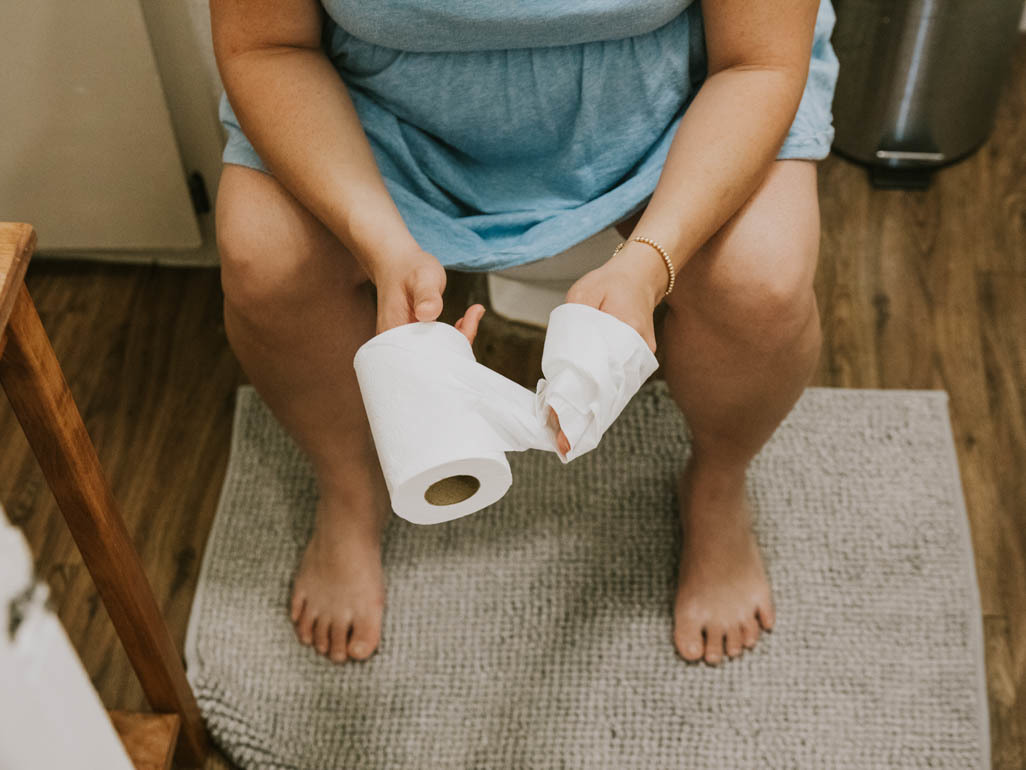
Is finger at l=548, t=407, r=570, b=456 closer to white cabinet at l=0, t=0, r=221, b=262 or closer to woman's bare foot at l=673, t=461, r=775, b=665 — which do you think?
woman's bare foot at l=673, t=461, r=775, b=665

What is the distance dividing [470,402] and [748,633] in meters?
0.52

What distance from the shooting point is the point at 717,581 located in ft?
3.26

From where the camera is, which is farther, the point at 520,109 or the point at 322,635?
the point at 322,635

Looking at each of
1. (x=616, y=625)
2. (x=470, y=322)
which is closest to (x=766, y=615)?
(x=616, y=625)

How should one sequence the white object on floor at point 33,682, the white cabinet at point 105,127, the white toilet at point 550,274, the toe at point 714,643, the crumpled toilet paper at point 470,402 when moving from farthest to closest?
the white cabinet at point 105,127 < the toe at point 714,643 < the white toilet at point 550,274 < the crumpled toilet paper at point 470,402 < the white object on floor at point 33,682

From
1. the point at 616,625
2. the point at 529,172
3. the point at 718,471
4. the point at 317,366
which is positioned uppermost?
the point at 529,172

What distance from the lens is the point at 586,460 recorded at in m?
1.13

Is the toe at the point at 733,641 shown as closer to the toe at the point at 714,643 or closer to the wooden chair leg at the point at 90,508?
the toe at the point at 714,643

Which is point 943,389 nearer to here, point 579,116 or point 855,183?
point 855,183

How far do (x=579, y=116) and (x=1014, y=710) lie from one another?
2.21ft

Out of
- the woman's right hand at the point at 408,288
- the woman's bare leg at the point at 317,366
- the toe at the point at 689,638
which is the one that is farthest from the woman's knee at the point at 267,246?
the toe at the point at 689,638

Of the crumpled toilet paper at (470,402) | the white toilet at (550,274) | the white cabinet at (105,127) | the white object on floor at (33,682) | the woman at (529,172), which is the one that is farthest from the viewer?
the white cabinet at (105,127)

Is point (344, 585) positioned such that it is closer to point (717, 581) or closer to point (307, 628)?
point (307, 628)

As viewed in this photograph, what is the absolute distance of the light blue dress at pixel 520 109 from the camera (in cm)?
77
